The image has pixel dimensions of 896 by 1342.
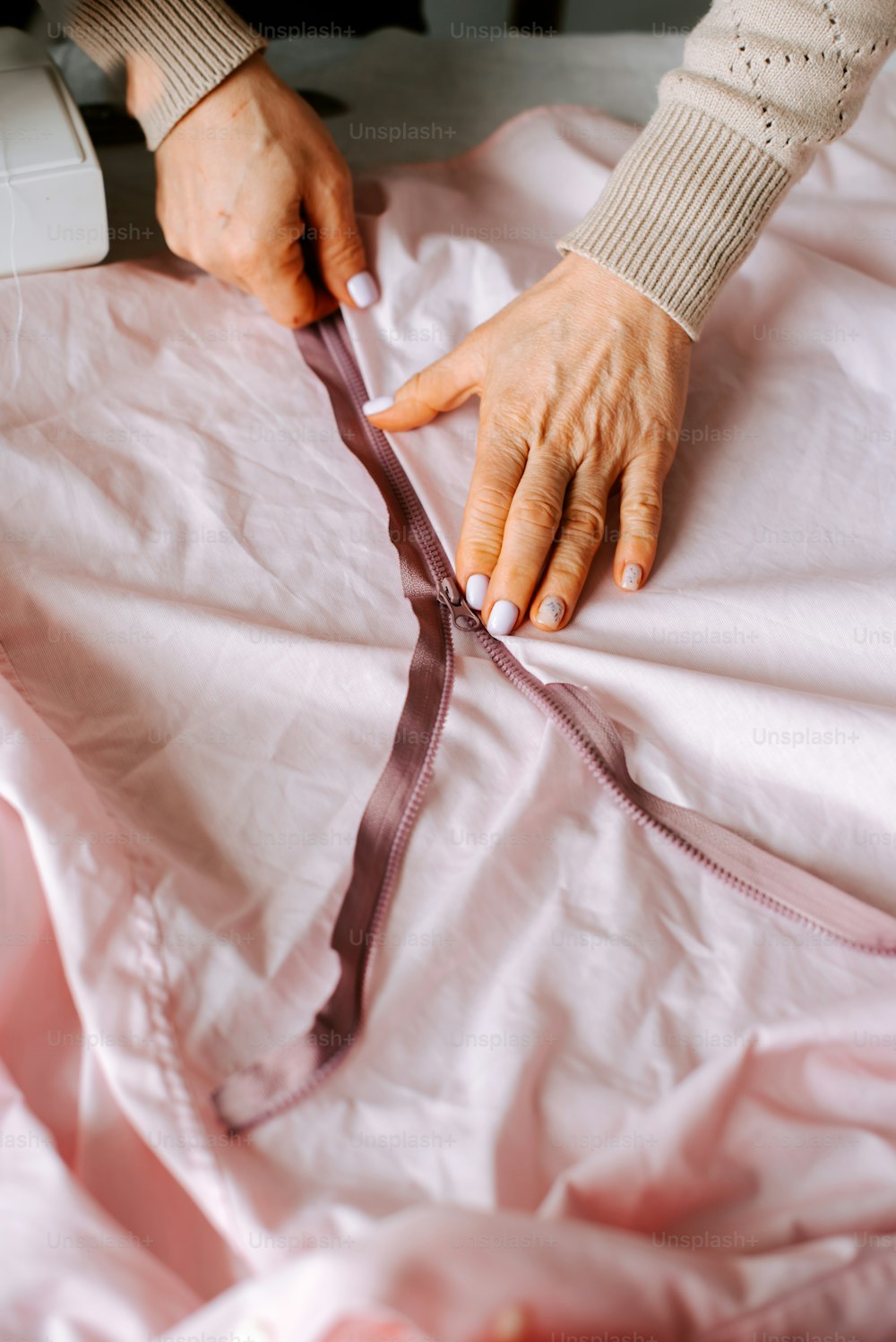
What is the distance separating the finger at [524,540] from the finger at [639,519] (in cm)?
6

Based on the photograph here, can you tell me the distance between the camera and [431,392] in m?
0.92

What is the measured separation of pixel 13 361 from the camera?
0.91 metres

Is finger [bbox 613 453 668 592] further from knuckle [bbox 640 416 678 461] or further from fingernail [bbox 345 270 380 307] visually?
fingernail [bbox 345 270 380 307]

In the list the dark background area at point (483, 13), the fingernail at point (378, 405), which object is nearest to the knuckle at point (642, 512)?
the fingernail at point (378, 405)

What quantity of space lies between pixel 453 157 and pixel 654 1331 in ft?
3.88

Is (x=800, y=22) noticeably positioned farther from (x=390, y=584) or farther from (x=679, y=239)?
(x=390, y=584)

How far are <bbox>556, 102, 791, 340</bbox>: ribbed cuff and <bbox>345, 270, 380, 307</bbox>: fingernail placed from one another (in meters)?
0.21

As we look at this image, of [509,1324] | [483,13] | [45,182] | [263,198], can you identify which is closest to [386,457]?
[263,198]

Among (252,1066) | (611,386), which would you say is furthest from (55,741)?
(611,386)

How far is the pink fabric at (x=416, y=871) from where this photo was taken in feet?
1.67

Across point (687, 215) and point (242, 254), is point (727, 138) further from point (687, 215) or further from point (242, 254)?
point (242, 254)

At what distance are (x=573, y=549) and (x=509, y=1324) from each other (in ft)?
1.78

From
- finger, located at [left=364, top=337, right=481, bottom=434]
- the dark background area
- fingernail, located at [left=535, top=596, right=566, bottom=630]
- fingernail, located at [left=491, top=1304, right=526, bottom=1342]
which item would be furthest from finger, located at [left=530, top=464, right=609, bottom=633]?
the dark background area

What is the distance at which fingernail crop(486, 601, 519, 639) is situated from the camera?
0.79 meters
